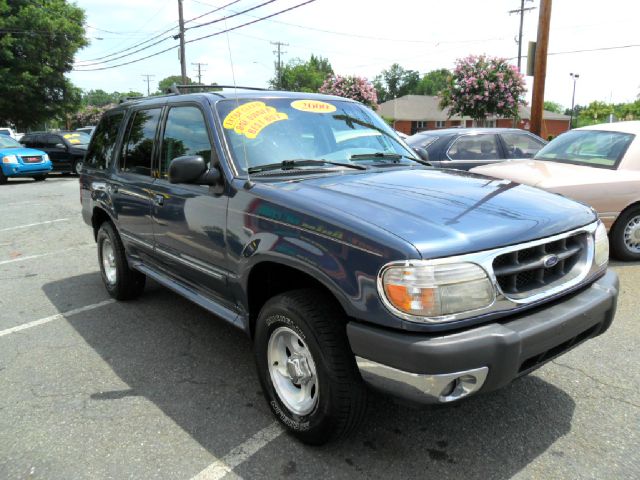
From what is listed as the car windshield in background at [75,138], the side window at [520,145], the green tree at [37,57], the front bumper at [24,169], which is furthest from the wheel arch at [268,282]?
the green tree at [37,57]

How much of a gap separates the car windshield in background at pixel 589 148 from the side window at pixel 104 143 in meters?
5.32

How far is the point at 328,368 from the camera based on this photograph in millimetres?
2344

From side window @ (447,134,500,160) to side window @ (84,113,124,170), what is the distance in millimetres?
5392

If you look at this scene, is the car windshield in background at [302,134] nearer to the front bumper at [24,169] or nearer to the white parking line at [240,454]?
the white parking line at [240,454]

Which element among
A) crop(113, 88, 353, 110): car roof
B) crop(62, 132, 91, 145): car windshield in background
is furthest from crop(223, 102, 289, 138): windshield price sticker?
crop(62, 132, 91, 145): car windshield in background

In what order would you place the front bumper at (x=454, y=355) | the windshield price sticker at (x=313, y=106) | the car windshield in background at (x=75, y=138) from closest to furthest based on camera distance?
1. the front bumper at (x=454, y=355)
2. the windshield price sticker at (x=313, y=106)
3. the car windshield in background at (x=75, y=138)

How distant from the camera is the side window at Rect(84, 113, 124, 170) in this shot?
4832 mm

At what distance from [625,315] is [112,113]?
5.14 metres

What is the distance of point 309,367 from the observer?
8.45 feet

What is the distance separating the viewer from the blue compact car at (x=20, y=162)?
16312 mm

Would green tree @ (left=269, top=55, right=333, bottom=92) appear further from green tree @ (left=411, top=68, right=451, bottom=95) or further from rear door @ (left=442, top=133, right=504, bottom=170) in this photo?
rear door @ (left=442, top=133, right=504, bottom=170)

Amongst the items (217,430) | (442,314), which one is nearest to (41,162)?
(217,430)

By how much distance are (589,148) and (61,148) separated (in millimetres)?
17789

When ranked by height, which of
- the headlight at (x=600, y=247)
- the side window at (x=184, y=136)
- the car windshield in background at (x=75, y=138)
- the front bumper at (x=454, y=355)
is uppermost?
the side window at (x=184, y=136)
